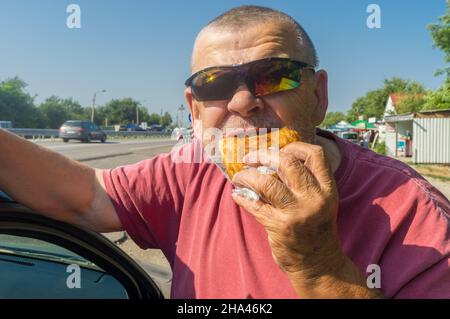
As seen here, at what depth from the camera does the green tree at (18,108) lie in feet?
157

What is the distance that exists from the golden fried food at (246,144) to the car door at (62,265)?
2.51 ft

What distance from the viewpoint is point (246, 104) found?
5.97 ft

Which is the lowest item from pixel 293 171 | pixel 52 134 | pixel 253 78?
pixel 52 134

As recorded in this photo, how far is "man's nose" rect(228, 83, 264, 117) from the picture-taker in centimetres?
182

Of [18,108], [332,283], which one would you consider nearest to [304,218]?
[332,283]

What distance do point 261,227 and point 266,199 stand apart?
44cm

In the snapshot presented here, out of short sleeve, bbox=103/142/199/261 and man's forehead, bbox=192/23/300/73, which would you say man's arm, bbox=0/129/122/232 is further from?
man's forehead, bbox=192/23/300/73

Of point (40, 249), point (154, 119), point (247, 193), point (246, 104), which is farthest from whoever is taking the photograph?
point (154, 119)

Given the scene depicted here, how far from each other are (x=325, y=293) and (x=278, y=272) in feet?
1.01

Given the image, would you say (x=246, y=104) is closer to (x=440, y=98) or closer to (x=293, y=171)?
(x=293, y=171)

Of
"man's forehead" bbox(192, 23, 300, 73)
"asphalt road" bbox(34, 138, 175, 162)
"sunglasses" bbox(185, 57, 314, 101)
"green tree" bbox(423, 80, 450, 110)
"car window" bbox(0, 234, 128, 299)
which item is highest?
"green tree" bbox(423, 80, 450, 110)

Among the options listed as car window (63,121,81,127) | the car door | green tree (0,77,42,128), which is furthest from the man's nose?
green tree (0,77,42,128)

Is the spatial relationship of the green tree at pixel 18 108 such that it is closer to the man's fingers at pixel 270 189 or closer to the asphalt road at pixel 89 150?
the asphalt road at pixel 89 150

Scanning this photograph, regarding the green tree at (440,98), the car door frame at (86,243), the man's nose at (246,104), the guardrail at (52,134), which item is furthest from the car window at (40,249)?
the green tree at (440,98)
